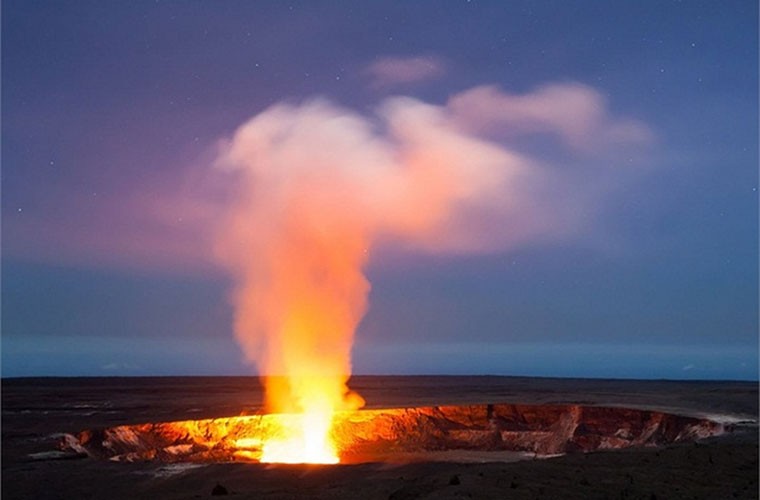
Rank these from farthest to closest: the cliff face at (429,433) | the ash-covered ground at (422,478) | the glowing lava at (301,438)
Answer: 1. the cliff face at (429,433)
2. the glowing lava at (301,438)
3. the ash-covered ground at (422,478)

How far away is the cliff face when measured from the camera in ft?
106

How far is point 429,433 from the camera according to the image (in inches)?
1539

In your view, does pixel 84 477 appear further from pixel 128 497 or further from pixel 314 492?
pixel 314 492

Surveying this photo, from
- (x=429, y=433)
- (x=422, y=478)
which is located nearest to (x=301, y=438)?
(x=429, y=433)

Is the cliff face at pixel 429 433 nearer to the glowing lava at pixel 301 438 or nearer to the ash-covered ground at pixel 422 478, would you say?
the glowing lava at pixel 301 438

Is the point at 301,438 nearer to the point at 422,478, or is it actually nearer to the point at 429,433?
the point at 429,433

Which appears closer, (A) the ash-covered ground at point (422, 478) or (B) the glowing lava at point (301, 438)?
(A) the ash-covered ground at point (422, 478)

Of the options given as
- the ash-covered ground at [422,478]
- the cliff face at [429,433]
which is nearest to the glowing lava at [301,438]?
the cliff face at [429,433]

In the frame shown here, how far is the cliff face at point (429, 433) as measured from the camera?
32406mm

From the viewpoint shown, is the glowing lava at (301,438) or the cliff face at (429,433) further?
the cliff face at (429,433)

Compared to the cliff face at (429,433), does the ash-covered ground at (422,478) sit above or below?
above

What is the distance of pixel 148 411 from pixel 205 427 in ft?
57.5

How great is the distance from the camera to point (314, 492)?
53.2ft

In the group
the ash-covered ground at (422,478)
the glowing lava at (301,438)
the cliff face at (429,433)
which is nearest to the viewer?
the ash-covered ground at (422,478)
